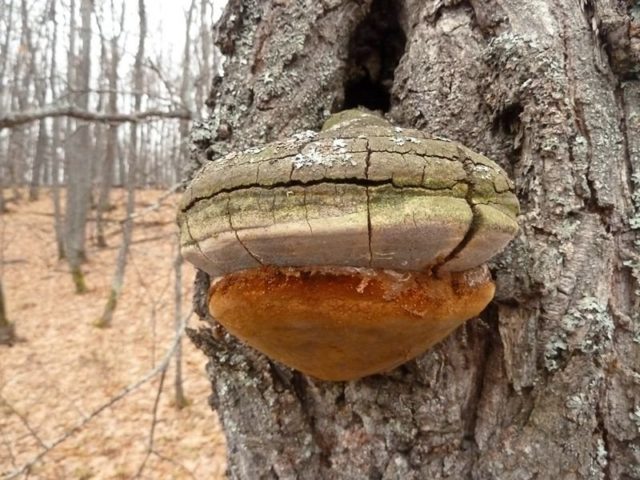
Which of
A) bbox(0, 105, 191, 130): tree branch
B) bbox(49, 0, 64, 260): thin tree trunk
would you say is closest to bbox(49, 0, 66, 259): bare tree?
bbox(49, 0, 64, 260): thin tree trunk

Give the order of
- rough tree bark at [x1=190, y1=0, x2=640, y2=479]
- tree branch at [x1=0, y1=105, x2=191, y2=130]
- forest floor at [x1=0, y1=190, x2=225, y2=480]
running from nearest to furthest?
rough tree bark at [x1=190, y1=0, x2=640, y2=479], tree branch at [x1=0, y1=105, x2=191, y2=130], forest floor at [x1=0, y1=190, x2=225, y2=480]

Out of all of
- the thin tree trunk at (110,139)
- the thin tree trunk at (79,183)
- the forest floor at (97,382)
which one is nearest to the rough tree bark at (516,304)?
the forest floor at (97,382)

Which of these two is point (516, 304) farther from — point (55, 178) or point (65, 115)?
point (55, 178)

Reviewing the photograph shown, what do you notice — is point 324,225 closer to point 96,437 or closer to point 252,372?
point 252,372

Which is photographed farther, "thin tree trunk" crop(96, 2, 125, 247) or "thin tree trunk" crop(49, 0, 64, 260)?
"thin tree trunk" crop(49, 0, 64, 260)

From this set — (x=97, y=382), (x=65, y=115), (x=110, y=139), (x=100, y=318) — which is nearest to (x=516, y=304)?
(x=65, y=115)

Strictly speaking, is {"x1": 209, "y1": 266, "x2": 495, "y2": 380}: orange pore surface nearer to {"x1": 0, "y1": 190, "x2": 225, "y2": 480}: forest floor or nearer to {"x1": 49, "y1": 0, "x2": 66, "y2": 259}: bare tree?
{"x1": 0, "y1": 190, "x2": 225, "y2": 480}: forest floor
